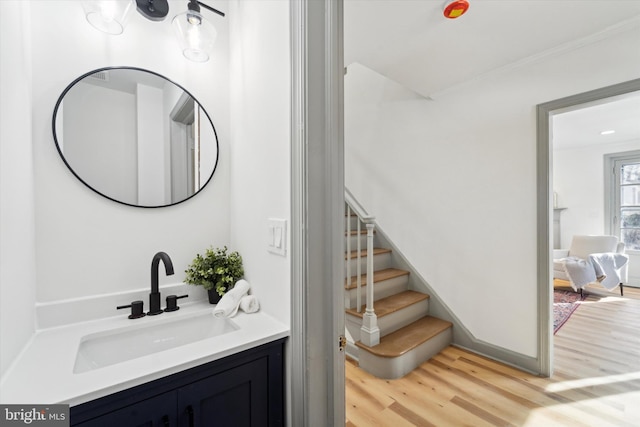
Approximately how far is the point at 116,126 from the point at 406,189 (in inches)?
99.0

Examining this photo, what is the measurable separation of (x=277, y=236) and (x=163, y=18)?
1122 mm

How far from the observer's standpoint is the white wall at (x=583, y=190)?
4.56 metres

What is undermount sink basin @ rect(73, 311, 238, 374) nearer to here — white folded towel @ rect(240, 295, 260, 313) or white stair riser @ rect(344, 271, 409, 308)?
white folded towel @ rect(240, 295, 260, 313)

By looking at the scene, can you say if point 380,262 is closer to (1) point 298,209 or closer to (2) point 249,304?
(2) point 249,304

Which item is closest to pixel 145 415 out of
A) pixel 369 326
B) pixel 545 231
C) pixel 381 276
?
pixel 369 326

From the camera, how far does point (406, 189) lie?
9.43 ft

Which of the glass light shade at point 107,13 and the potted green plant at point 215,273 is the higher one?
the glass light shade at point 107,13

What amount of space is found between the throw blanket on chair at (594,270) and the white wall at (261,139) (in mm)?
4786

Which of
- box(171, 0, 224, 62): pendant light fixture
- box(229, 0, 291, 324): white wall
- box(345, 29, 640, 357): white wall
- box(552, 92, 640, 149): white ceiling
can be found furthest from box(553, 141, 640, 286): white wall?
box(171, 0, 224, 62): pendant light fixture

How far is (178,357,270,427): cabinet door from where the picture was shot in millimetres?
787

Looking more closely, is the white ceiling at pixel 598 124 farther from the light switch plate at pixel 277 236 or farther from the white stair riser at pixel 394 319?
the light switch plate at pixel 277 236

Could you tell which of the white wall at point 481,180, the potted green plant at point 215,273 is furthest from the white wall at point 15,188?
the white wall at point 481,180

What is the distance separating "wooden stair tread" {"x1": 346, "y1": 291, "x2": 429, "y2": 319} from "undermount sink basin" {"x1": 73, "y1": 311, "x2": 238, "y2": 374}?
54.5 inches

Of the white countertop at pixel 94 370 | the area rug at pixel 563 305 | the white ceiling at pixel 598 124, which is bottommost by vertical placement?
the area rug at pixel 563 305
